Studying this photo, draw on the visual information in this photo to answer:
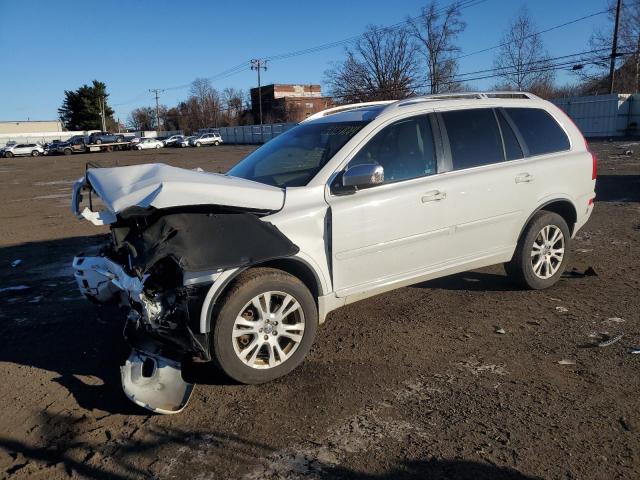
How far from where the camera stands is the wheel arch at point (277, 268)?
3.39 metres

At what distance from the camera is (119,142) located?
198 ft

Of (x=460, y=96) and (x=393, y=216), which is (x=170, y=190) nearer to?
(x=393, y=216)

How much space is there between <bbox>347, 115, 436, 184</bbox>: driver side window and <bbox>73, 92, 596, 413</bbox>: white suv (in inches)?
0.5

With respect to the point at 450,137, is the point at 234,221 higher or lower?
lower

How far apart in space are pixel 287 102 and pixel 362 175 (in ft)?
271

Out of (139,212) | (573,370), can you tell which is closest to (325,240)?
(139,212)

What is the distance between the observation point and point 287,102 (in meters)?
83.2

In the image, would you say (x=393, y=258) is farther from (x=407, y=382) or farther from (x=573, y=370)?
(x=573, y=370)

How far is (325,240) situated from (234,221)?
2.45 ft

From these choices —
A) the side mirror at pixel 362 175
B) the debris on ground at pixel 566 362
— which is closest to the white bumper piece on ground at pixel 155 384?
the side mirror at pixel 362 175

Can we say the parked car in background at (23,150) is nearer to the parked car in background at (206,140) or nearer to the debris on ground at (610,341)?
the parked car in background at (206,140)

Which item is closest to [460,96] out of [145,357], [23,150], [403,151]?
[403,151]

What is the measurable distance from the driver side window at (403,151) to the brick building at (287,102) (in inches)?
3035

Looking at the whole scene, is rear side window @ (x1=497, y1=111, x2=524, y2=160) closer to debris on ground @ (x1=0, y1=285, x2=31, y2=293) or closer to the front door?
the front door
